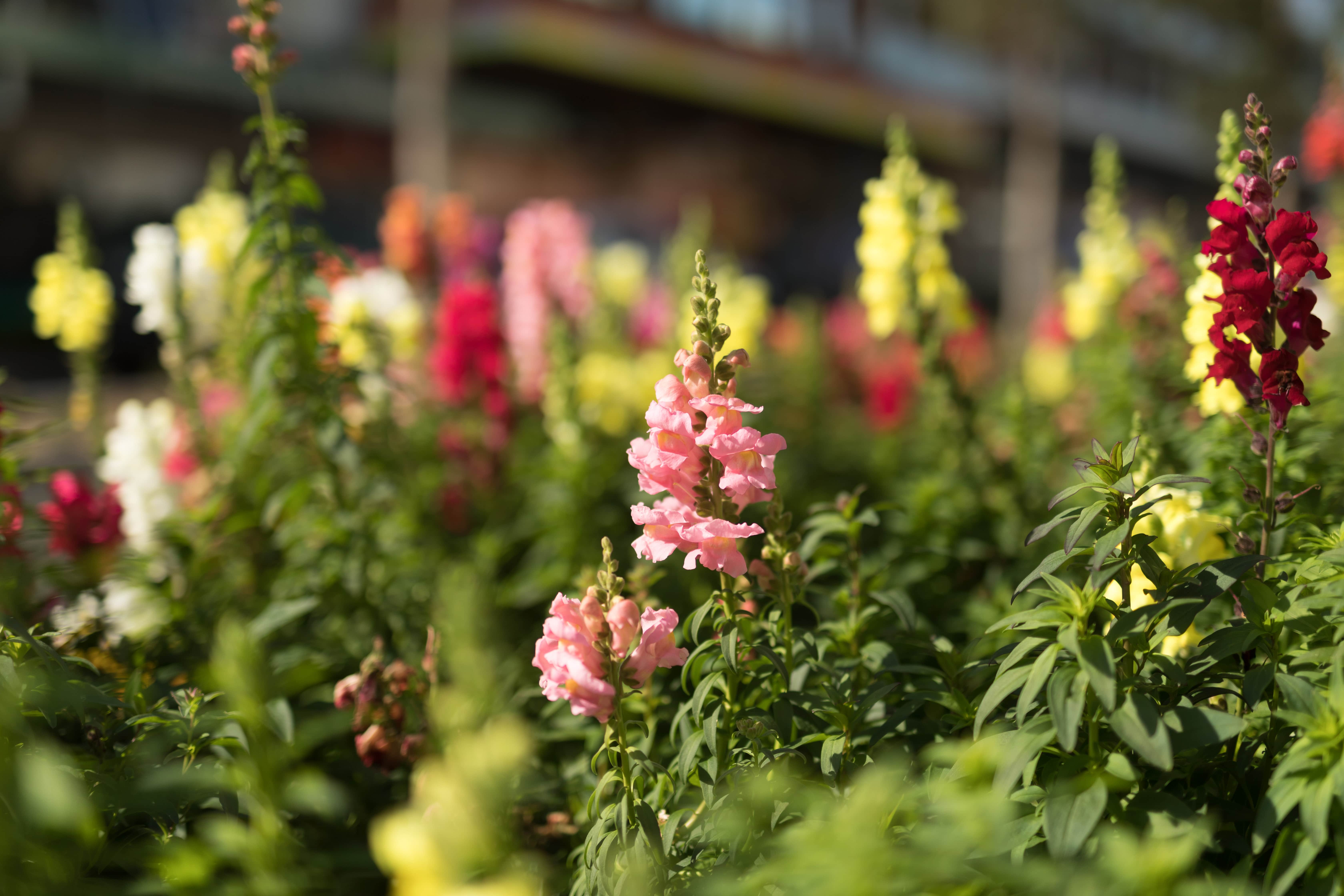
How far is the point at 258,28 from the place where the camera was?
2.66 m

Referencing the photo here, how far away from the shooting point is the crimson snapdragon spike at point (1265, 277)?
1709 millimetres

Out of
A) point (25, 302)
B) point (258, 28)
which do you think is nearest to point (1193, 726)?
point (258, 28)

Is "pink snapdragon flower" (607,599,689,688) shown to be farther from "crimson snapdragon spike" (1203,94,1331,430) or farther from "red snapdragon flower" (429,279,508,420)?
"red snapdragon flower" (429,279,508,420)

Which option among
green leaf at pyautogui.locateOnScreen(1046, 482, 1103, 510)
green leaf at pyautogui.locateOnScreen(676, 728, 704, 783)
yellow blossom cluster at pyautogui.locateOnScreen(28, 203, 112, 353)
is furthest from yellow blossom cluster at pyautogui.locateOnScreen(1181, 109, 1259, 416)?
yellow blossom cluster at pyautogui.locateOnScreen(28, 203, 112, 353)

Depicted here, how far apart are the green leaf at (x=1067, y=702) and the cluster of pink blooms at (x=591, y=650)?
1.79 ft

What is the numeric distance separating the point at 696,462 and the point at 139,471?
2.48 meters

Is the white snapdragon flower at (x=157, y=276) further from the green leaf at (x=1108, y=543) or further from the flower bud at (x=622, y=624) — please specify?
the green leaf at (x=1108, y=543)

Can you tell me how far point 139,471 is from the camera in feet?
10.9

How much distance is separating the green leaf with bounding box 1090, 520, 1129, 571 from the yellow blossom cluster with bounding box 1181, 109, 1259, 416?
625 mm

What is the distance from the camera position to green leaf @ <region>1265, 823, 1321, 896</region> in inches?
47.3

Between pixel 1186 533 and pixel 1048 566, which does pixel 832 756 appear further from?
pixel 1186 533

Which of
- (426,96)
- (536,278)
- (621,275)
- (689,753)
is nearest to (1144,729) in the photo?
(689,753)

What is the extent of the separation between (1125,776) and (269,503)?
7.24ft

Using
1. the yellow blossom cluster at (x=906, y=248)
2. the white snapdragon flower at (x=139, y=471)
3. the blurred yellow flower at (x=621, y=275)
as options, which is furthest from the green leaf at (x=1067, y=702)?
the blurred yellow flower at (x=621, y=275)
